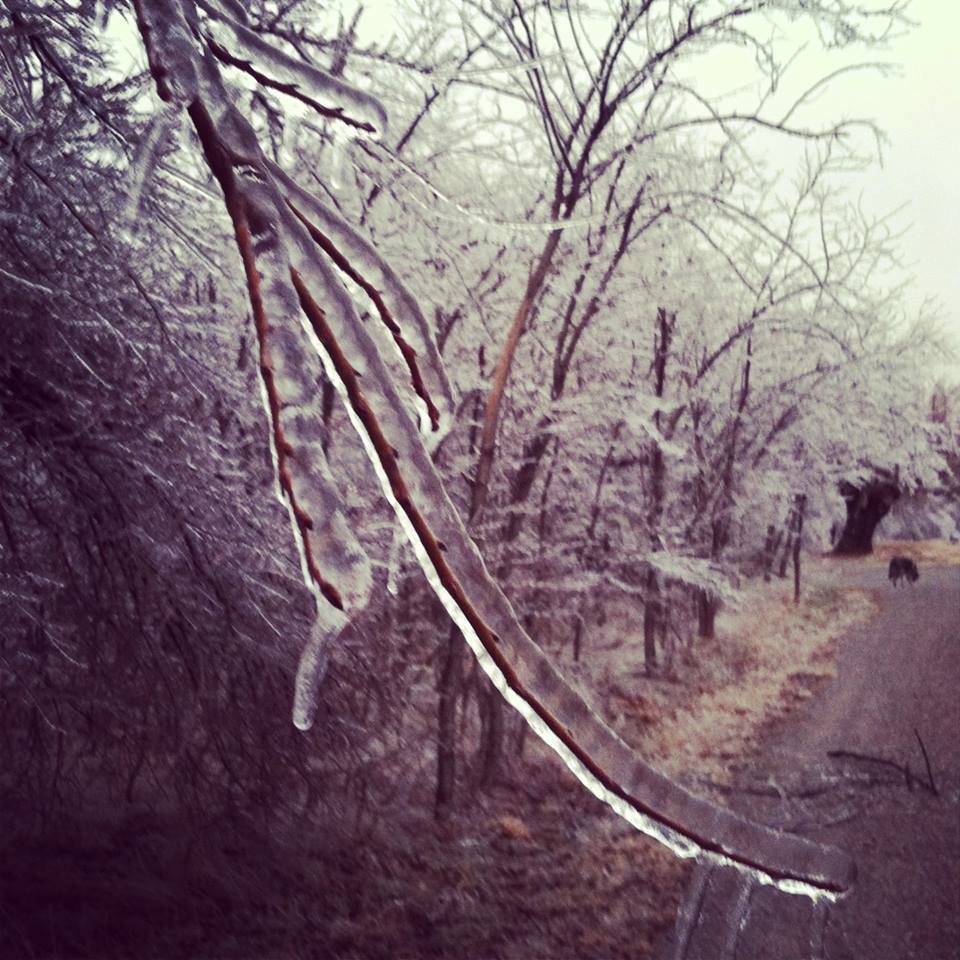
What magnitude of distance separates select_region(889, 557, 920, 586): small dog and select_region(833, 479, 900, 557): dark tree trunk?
3.77m

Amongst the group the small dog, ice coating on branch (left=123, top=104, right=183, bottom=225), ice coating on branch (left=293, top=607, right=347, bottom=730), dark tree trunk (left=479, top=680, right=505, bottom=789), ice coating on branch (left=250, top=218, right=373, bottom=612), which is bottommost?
dark tree trunk (left=479, top=680, right=505, bottom=789)

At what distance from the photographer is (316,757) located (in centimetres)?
412

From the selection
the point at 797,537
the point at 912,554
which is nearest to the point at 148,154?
the point at 797,537

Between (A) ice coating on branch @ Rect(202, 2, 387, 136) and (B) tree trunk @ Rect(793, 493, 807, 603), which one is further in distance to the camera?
(B) tree trunk @ Rect(793, 493, 807, 603)

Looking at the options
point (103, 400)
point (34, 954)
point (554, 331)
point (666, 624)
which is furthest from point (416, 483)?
point (666, 624)

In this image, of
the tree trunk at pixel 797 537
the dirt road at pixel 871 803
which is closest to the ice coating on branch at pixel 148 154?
the dirt road at pixel 871 803

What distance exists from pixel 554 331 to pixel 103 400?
7.30m

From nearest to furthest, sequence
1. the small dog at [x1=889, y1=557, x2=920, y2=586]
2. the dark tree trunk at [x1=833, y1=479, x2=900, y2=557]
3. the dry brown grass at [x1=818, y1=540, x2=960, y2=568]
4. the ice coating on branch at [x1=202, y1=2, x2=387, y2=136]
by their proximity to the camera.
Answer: the ice coating on branch at [x1=202, y1=2, x2=387, y2=136] < the small dog at [x1=889, y1=557, x2=920, y2=586] < the dry brown grass at [x1=818, y1=540, x2=960, y2=568] < the dark tree trunk at [x1=833, y1=479, x2=900, y2=557]

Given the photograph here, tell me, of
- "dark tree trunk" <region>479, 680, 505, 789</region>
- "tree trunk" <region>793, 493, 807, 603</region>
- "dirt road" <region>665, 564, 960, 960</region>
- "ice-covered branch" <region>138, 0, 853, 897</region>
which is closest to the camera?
"ice-covered branch" <region>138, 0, 853, 897</region>

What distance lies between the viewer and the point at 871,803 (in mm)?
8008

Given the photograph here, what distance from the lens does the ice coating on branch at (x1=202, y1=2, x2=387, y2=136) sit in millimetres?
664

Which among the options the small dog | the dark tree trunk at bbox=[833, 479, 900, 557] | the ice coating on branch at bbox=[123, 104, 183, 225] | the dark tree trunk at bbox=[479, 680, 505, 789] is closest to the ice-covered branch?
the ice coating on branch at bbox=[123, 104, 183, 225]

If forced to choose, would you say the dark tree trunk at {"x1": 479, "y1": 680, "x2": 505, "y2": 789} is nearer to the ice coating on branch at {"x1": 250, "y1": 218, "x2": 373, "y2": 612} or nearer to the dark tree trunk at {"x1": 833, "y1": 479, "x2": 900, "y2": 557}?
the ice coating on branch at {"x1": 250, "y1": 218, "x2": 373, "y2": 612}

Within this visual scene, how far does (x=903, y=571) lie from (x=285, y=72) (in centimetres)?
2378
